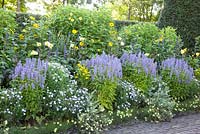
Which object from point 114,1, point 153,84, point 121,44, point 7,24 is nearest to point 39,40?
point 7,24

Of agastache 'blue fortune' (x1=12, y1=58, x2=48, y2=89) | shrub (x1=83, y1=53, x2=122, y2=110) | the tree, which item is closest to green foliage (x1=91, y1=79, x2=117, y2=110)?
shrub (x1=83, y1=53, x2=122, y2=110)

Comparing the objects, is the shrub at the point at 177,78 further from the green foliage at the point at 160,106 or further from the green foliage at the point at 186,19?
the green foliage at the point at 186,19

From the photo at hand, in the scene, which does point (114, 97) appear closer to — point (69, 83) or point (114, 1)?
point (69, 83)

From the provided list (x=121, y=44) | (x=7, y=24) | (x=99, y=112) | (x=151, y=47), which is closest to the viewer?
(x=99, y=112)

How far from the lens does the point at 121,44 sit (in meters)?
6.09

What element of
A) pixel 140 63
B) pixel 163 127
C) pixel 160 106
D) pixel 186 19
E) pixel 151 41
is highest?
pixel 186 19

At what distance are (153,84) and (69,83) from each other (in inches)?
63.0

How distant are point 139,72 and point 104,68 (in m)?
0.85

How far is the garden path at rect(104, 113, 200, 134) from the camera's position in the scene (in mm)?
4233

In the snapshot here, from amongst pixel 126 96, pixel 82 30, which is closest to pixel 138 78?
pixel 126 96

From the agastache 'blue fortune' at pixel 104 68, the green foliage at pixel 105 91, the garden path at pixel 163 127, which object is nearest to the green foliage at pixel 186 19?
the garden path at pixel 163 127

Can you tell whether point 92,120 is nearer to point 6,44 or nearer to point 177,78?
point 6,44

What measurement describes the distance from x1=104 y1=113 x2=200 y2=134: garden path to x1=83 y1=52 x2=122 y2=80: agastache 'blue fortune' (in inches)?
28.7

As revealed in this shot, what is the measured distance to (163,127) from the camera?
4492mm
